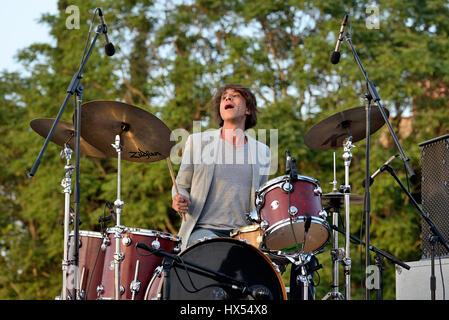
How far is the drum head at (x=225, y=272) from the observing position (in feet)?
13.8

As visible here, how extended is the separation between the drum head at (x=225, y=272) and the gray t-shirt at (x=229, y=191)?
36.3 inches

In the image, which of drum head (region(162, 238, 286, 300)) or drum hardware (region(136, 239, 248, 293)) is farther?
drum head (region(162, 238, 286, 300))

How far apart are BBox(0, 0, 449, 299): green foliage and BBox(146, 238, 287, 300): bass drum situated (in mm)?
6753

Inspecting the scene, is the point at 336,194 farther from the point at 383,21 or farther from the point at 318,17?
the point at 318,17

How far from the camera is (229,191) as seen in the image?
212 inches

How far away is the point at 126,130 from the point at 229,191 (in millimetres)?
1043

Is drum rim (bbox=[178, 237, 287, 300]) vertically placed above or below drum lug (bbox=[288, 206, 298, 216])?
below

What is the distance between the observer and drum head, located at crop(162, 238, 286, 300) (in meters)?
4.21

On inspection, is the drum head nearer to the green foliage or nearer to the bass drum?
the bass drum

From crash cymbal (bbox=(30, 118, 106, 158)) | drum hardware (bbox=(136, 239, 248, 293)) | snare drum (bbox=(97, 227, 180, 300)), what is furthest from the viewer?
crash cymbal (bbox=(30, 118, 106, 158))

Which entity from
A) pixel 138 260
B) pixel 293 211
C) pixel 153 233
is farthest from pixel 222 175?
pixel 138 260

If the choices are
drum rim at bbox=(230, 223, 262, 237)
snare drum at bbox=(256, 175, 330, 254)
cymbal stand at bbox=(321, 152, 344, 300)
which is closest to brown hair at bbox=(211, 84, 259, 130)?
cymbal stand at bbox=(321, 152, 344, 300)
